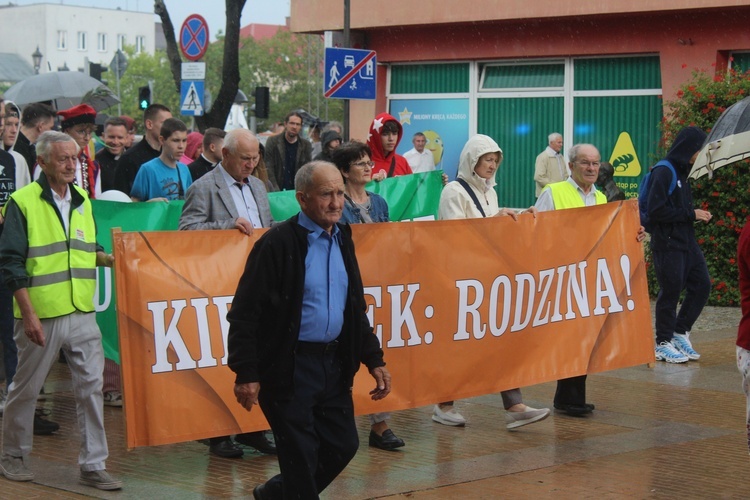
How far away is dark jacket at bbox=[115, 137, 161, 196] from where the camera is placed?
9.84 meters

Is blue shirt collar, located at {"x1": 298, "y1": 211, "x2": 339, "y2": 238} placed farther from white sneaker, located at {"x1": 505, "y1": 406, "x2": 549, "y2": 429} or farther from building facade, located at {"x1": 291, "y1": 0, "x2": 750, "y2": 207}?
building facade, located at {"x1": 291, "y1": 0, "x2": 750, "y2": 207}

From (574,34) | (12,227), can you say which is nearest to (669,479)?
(12,227)

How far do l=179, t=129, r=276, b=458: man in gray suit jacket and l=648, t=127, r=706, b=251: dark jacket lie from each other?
451cm

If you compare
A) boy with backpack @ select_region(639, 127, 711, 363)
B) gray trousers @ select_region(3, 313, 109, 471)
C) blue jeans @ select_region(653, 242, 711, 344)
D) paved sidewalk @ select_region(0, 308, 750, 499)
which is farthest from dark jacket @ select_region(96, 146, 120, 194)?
blue jeans @ select_region(653, 242, 711, 344)

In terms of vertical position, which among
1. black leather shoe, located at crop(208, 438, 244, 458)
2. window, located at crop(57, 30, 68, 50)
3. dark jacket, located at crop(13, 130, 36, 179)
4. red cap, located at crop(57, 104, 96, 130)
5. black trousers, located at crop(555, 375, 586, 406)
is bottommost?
black leather shoe, located at crop(208, 438, 244, 458)

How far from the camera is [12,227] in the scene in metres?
6.61

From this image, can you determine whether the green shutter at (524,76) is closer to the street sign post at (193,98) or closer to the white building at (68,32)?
the street sign post at (193,98)

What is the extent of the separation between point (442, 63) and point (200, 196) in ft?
49.9

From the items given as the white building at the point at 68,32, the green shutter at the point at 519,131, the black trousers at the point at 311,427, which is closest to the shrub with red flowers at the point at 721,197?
the green shutter at the point at 519,131

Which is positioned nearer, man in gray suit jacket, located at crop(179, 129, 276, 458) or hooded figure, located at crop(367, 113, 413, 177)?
man in gray suit jacket, located at crop(179, 129, 276, 458)

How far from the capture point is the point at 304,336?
535 cm

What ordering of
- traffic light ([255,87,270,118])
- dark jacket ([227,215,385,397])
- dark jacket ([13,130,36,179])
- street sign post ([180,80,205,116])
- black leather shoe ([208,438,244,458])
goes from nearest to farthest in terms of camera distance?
dark jacket ([227,215,385,397]) → black leather shoe ([208,438,244,458]) → dark jacket ([13,130,36,179]) → street sign post ([180,80,205,116]) → traffic light ([255,87,270,118])

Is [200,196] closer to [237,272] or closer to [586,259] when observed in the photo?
[237,272]

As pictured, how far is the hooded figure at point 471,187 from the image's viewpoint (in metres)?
8.23
